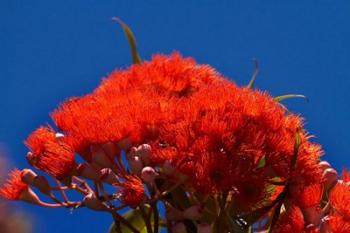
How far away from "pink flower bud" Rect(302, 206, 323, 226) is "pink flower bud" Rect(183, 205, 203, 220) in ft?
0.56

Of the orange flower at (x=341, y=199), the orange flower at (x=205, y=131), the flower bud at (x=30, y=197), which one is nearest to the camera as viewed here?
the orange flower at (x=205, y=131)

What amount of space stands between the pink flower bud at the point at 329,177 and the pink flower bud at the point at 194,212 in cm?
23

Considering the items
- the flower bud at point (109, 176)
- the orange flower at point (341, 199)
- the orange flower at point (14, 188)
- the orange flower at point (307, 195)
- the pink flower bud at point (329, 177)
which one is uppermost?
the pink flower bud at point (329, 177)

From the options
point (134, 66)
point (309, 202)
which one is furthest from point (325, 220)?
point (134, 66)

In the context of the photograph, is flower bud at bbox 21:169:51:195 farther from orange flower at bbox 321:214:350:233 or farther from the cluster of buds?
orange flower at bbox 321:214:350:233

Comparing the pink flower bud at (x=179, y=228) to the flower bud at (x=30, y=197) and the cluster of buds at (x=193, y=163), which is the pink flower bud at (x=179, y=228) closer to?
the cluster of buds at (x=193, y=163)

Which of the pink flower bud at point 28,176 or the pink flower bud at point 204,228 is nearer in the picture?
the pink flower bud at point 204,228

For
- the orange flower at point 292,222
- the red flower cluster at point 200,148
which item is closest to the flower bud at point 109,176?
the red flower cluster at point 200,148

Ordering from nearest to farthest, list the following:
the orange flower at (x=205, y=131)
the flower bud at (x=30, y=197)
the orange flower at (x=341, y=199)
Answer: the orange flower at (x=205, y=131), the orange flower at (x=341, y=199), the flower bud at (x=30, y=197)

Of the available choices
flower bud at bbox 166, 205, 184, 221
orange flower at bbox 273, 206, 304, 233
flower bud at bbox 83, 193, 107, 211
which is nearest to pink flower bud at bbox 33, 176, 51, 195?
flower bud at bbox 83, 193, 107, 211

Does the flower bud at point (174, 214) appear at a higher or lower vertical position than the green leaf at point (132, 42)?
lower

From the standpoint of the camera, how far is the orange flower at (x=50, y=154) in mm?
1645

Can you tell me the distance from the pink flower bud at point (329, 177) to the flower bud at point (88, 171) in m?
0.38

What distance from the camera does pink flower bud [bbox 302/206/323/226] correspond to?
5.41 feet
